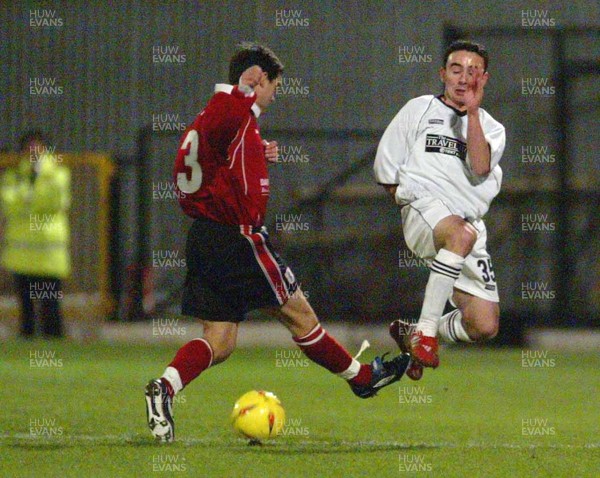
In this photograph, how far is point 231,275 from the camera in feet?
23.7

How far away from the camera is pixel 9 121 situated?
15.7 meters

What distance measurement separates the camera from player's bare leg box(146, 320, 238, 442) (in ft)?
22.8

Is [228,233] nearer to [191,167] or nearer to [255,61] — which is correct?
[191,167]

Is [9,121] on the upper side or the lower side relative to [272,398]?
upper

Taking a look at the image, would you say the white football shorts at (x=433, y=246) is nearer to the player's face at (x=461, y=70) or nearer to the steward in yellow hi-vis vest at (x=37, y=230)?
the player's face at (x=461, y=70)

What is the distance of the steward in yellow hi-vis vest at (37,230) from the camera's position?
580 inches

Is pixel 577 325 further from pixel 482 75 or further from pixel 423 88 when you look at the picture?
pixel 482 75

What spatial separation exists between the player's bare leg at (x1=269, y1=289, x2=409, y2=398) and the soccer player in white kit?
16 centimetres

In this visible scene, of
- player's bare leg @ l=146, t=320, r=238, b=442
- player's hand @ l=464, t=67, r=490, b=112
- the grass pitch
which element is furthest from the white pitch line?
player's hand @ l=464, t=67, r=490, b=112

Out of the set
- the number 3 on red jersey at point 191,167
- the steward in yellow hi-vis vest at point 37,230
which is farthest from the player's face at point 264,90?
the steward in yellow hi-vis vest at point 37,230

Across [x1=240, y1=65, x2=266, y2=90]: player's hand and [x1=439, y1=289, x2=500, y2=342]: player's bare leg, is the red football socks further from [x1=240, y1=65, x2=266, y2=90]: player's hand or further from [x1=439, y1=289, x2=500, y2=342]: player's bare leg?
[x1=240, y1=65, x2=266, y2=90]: player's hand

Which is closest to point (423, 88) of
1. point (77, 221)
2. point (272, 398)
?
point (77, 221)

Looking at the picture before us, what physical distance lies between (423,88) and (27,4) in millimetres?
4605

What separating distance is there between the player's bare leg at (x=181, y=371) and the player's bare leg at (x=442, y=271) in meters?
1.05
